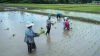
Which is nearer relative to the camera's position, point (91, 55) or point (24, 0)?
point (91, 55)

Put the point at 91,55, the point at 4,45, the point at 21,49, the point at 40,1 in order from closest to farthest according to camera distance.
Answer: the point at 91,55
the point at 21,49
the point at 4,45
the point at 40,1

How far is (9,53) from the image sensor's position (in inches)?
198

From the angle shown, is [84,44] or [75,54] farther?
[84,44]

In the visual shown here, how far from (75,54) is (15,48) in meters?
3.24

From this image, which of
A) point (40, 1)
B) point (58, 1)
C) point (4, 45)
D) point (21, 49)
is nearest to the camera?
point (21, 49)

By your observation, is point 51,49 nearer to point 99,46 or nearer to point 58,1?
point 99,46

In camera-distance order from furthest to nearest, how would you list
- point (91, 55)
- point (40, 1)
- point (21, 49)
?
point (40, 1) < point (21, 49) < point (91, 55)

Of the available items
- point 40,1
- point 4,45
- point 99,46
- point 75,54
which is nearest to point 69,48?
point 75,54

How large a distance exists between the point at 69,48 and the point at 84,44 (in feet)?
3.72

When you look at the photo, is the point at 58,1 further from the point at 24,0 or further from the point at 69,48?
the point at 69,48

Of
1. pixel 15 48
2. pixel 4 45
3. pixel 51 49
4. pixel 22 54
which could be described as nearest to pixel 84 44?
pixel 51 49

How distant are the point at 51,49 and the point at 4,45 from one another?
112 inches

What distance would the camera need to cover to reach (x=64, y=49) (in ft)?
17.9

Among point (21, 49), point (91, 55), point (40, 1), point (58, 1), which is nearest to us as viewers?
point (91, 55)
